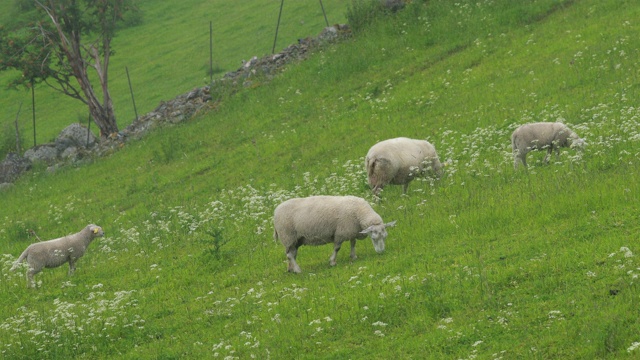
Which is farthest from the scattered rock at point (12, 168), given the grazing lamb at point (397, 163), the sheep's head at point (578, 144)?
the sheep's head at point (578, 144)

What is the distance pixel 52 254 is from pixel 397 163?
914 centimetres

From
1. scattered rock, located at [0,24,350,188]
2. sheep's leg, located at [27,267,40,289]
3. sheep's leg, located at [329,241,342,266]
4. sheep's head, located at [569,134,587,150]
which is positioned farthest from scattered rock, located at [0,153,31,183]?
sheep's head, located at [569,134,587,150]

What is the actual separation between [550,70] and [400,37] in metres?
10.8

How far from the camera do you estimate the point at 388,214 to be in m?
20.9

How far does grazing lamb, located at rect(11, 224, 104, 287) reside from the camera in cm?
2231

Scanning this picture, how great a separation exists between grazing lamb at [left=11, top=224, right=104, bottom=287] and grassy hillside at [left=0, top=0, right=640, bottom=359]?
0.48 metres

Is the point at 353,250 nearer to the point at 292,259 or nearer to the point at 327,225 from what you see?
the point at 327,225

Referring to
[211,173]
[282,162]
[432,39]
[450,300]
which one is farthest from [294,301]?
[432,39]

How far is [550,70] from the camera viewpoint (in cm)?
3141

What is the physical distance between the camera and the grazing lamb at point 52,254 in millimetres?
22312

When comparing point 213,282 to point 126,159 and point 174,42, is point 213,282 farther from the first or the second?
point 174,42

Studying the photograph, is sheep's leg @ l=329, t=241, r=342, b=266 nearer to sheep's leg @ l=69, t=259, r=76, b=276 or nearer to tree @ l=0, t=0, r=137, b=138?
sheep's leg @ l=69, t=259, r=76, b=276

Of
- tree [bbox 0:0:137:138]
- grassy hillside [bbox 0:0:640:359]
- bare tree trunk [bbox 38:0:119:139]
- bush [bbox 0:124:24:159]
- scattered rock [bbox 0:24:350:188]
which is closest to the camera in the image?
grassy hillside [bbox 0:0:640:359]

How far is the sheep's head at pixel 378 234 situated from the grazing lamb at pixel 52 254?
8807 millimetres
